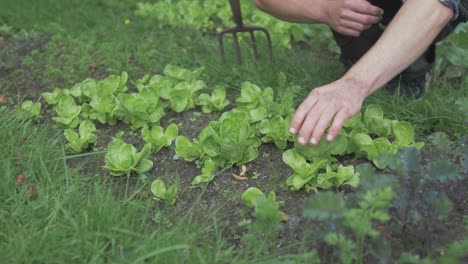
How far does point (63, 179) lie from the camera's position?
198 centimetres

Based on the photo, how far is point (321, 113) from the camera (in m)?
1.74

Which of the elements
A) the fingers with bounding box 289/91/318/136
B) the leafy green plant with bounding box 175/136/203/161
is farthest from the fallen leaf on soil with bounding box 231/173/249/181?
the fingers with bounding box 289/91/318/136

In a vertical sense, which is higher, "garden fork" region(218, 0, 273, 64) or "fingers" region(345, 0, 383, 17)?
"fingers" region(345, 0, 383, 17)

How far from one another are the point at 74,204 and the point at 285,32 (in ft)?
6.38

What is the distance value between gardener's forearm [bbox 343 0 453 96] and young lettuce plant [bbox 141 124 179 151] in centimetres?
73

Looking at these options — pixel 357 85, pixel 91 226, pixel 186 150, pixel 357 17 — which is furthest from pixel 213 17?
pixel 91 226

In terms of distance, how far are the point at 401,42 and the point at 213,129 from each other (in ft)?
2.32

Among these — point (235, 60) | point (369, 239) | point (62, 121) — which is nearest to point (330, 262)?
point (369, 239)

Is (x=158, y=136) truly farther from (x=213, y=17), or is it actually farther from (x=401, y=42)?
(x=213, y=17)

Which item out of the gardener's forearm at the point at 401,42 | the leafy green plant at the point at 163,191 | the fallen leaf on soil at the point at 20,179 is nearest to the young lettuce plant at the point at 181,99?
the leafy green plant at the point at 163,191

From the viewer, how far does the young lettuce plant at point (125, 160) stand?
2.02 meters

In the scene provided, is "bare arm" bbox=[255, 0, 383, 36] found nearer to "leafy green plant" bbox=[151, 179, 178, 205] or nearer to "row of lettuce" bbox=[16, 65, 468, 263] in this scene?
"row of lettuce" bbox=[16, 65, 468, 263]

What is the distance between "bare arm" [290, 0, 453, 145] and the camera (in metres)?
1.74

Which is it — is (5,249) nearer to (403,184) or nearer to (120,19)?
(403,184)
